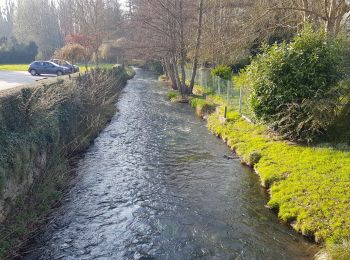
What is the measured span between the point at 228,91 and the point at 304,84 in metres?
7.45

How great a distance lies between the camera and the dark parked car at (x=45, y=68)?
31.5m

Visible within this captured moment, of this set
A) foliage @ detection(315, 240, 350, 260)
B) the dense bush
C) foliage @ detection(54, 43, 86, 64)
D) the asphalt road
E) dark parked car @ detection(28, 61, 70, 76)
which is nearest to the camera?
foliage @ detection(315, 240, 350, 260)

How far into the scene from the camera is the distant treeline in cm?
5641

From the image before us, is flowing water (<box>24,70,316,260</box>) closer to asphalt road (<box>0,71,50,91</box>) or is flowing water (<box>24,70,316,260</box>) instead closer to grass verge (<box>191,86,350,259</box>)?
grass verge (<box>191,86,350,259</box>)

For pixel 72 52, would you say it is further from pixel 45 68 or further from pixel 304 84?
pixel 304 84

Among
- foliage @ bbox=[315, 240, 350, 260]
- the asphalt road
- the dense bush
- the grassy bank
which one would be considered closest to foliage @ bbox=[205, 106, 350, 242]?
the grassy bank

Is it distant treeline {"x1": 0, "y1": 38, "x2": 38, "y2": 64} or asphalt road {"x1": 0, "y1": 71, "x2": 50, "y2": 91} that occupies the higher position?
distant treeline {"x1": 0, "y1": 38, "x2": 38, "y2": 64}

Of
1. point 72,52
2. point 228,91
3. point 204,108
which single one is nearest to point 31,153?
point 228,91

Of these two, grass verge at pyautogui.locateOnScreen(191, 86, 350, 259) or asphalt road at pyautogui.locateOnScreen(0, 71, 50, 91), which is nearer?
grass verge at pyautogui.locateOnScreen(191, 86, 350, 259)

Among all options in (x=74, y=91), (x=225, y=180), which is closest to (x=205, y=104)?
(x=74, y=91)

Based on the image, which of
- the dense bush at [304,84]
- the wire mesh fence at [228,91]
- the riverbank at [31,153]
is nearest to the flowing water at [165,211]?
the riverbank at [31,153]

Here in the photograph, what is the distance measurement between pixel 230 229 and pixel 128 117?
47.9 ft

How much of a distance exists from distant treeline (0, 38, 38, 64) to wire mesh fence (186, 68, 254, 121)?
37.7 metres

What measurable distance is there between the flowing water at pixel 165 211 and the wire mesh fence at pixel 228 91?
3.42 meters
